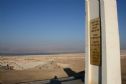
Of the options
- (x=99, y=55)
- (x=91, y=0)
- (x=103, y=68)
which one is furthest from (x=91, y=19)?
(x=103, y=68)

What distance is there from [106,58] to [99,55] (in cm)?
34

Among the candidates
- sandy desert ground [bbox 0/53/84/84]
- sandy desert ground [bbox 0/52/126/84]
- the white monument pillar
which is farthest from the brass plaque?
sandy desert ground [bbox 0/53/84/84]

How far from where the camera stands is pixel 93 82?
247 inches

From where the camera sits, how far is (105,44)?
5.55 metres

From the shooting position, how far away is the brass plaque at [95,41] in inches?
232

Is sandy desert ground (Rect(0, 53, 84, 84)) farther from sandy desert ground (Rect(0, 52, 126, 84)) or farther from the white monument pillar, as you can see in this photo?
the white monument pillar

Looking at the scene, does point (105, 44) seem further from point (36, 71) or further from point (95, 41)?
point (36, 71)

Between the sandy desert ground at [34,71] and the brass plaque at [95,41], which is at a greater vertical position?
the brass plaque at [95,41]

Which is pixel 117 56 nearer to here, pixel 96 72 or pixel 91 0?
pixel 96 72

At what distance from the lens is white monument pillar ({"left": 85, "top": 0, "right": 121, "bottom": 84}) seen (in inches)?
219

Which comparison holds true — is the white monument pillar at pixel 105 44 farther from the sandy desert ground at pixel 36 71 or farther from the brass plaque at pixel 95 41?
the sandy desert ground at pixel 36 71

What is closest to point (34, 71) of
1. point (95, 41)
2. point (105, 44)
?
point (95, 41)

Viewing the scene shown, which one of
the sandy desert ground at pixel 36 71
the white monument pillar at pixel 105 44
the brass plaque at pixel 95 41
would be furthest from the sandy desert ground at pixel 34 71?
the white monument pillar at pixel 105 44

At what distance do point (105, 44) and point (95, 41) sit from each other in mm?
533
